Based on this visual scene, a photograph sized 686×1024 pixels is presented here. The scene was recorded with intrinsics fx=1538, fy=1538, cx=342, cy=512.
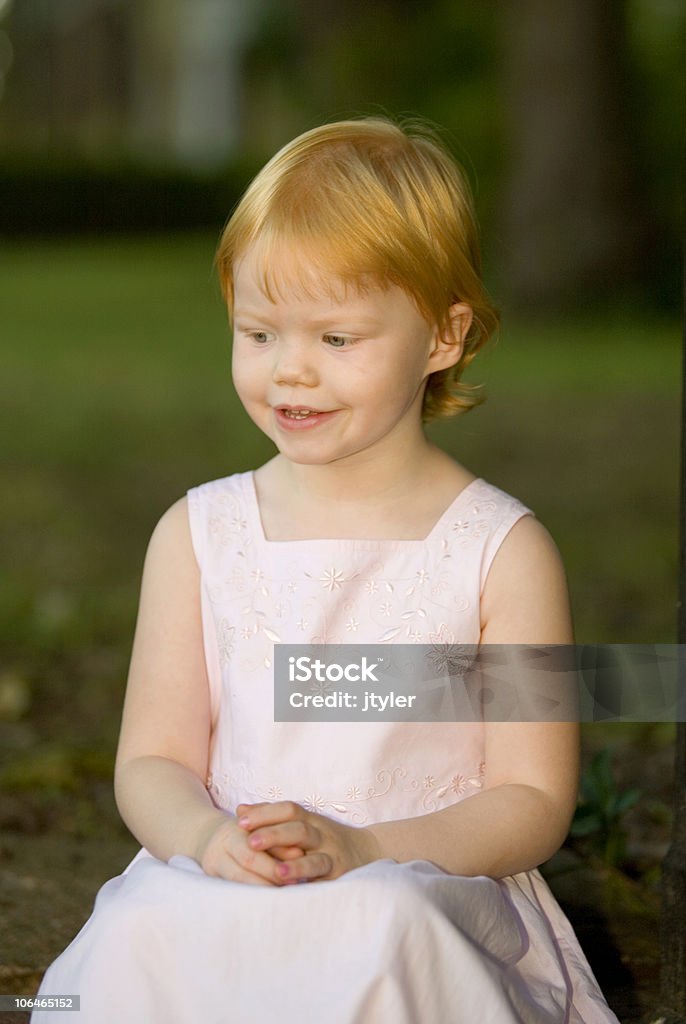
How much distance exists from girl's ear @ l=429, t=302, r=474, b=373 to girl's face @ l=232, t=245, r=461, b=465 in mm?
21

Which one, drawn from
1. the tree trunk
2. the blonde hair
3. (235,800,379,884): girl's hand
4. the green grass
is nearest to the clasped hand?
(235,800,379,884): girl's hand

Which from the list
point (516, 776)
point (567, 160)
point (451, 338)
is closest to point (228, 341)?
point (567, 160)

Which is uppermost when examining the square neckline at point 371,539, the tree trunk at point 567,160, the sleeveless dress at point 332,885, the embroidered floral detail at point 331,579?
the tree trunk at point 567,160

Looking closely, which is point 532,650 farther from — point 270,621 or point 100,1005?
point 100,1005

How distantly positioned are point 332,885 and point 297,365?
2.28 ft

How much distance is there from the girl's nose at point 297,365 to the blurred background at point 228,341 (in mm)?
730

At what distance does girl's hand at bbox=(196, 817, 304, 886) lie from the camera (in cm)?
177

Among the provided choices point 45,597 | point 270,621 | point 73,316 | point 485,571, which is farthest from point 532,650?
point 73,316

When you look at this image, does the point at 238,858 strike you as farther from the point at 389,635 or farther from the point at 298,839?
the point at 389,635

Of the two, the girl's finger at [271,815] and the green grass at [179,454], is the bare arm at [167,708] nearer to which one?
the girl's finger at [271,815]

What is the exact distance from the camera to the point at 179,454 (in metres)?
8.36

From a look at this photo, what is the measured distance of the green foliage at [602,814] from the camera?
2781 mm

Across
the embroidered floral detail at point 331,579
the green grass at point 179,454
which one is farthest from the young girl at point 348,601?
the green grass at point 179,454

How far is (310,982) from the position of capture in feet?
5.62
